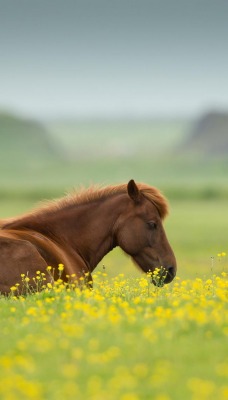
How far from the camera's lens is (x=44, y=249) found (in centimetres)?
1182

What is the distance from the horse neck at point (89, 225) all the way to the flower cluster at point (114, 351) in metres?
3.35

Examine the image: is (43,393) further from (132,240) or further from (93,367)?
(132,240)

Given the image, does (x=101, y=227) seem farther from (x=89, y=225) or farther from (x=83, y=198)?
(x=83, y=198)

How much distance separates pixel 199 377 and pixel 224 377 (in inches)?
7.7

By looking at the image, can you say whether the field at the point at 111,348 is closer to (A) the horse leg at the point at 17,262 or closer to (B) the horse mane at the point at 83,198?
(A) the horse leg at the point at 17,262

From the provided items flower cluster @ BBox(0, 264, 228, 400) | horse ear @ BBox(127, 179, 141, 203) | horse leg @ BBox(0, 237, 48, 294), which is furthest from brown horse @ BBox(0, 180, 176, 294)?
flower cluster @ BBox(0, 264, 228, 400)

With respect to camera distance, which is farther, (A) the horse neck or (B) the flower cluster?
(A) the horse neck

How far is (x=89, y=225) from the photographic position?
41.3ft

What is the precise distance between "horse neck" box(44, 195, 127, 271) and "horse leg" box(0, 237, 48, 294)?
1.16 meters

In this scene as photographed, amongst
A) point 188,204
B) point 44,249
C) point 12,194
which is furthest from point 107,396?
point 12,194

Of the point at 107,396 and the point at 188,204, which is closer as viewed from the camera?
the point at 107,396

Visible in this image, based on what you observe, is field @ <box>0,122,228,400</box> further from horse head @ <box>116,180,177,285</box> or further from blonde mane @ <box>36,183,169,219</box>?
blonde mane @ <box>36,183,169,219</box>

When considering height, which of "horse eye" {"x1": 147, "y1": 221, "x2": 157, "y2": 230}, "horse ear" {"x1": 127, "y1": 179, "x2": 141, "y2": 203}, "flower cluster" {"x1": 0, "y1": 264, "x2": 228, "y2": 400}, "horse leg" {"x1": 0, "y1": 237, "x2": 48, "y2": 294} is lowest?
"flower cluster" {"x1": 0, "y1": 264, "x2": 228, "y2": 400}

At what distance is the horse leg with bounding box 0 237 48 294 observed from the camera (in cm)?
1107
